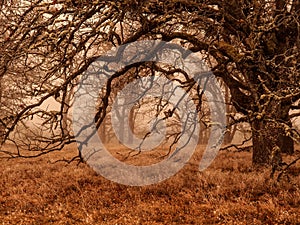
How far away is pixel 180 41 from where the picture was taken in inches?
329

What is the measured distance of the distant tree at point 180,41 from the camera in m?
6.38

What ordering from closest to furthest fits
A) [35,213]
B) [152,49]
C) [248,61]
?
[248,61] → [35,213] → [152,49]

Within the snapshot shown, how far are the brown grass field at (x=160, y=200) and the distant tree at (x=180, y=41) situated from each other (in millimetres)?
1155

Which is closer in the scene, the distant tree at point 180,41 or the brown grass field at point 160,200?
the distant tree at point 180,41

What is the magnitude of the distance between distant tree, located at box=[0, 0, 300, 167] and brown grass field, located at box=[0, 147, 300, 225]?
3.79 feet

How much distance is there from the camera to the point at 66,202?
325 inches

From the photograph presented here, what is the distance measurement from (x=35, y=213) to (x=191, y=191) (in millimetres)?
3797

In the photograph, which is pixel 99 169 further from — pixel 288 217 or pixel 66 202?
pixel 288 217

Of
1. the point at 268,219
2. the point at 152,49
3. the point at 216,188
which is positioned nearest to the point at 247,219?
the point at 268,219

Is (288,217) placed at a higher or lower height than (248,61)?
lower

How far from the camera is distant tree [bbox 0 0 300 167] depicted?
20.9ft

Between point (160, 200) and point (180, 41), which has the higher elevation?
point (180, 41)

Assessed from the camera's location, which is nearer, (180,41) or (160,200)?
(160,200)

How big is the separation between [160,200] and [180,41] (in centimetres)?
397
